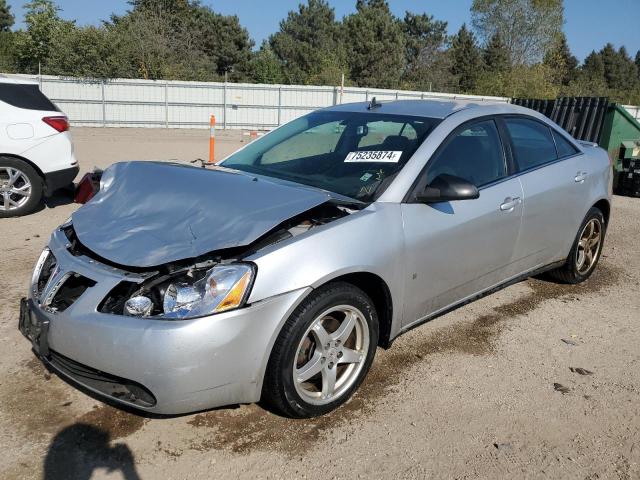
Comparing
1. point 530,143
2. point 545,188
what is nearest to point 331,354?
point 545,188

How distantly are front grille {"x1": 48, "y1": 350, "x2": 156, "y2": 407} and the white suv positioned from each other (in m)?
5.16

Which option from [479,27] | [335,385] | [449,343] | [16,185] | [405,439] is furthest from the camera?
[479,27]

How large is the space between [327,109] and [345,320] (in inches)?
84.5

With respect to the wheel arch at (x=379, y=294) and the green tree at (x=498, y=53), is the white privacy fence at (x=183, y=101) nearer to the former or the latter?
the wheel arch at (x=379, y=294)

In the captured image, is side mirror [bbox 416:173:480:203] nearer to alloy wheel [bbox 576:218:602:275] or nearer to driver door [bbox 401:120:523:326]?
driver door [bbox 401:120:523:326]

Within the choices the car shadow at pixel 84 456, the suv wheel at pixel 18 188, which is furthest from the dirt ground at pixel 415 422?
the suv wheel at pixel 18 188

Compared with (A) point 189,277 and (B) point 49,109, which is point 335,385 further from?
(B) point 49,109

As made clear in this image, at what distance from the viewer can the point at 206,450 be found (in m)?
2.68

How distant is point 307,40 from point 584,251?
2276 inches

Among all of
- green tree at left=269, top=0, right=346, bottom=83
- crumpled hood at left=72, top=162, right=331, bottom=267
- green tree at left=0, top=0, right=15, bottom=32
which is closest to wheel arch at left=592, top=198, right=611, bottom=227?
crumpled hood at left=72, top=162, right=331, bottom=267

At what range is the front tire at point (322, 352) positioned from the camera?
2688 mm

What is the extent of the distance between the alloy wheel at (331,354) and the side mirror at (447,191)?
0.81 m

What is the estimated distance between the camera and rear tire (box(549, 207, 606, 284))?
4902mm

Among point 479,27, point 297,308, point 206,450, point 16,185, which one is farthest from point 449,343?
point 479,27
